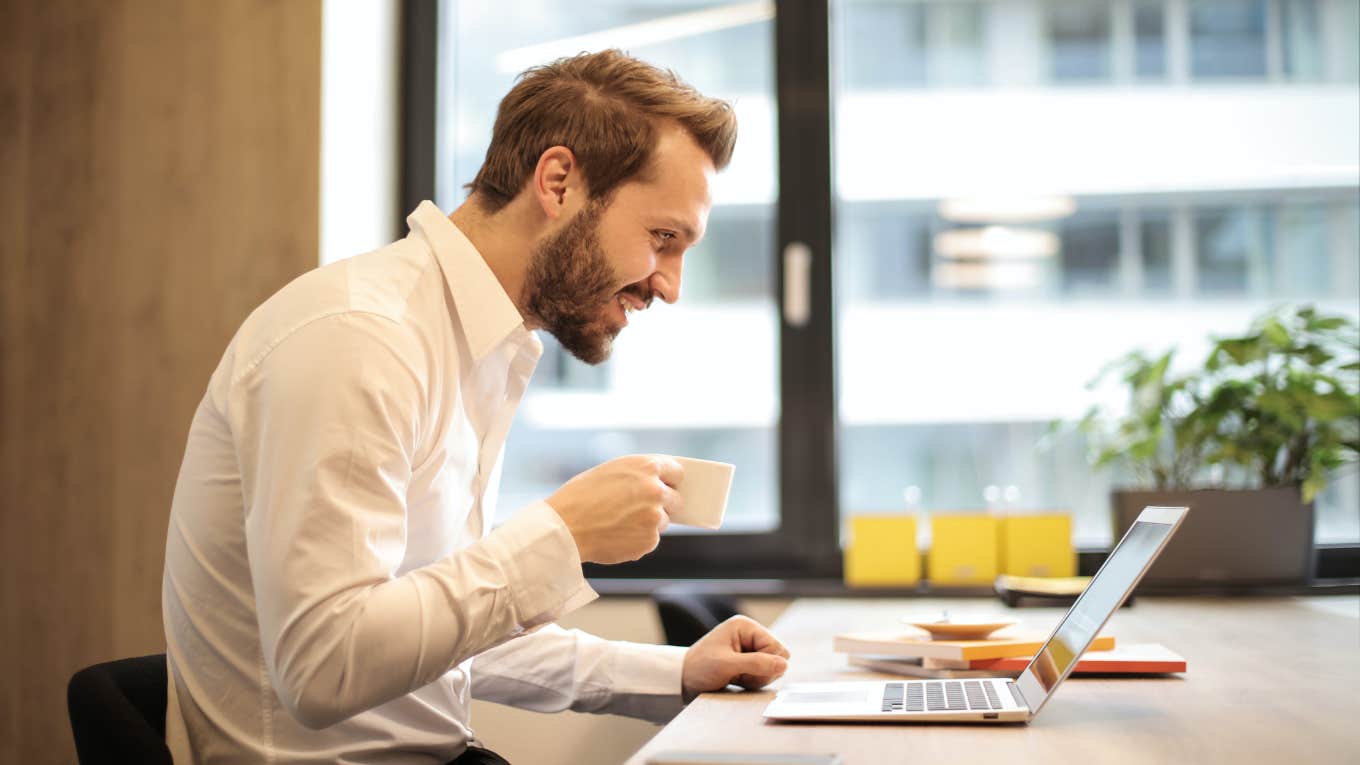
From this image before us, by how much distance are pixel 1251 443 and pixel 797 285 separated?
106 cm

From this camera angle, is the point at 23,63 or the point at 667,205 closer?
the point at 667,205

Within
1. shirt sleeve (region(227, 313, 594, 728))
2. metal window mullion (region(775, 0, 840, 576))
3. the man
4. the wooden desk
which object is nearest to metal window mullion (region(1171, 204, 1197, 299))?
metal window mullion (region(775, 0, 840, 576))

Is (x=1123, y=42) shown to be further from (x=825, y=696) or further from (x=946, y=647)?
(x=825, y=696)

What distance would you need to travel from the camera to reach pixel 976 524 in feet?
8.43

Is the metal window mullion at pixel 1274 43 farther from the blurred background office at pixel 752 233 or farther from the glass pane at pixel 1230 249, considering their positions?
the glass pane at pixel 1230 249

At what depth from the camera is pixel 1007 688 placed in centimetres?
126

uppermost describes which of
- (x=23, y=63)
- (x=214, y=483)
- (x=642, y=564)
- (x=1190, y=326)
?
(x=23, y=63)

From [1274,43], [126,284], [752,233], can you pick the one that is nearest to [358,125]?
[126,284]

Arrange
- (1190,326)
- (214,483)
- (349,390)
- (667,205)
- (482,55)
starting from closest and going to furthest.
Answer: (349,390)
(214,483)
(667,205)
(1190,326)
(482,55)

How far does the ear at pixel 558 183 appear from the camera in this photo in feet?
4.66

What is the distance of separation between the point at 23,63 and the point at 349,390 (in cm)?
219

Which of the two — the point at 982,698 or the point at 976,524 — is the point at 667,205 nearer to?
the point at 982,698

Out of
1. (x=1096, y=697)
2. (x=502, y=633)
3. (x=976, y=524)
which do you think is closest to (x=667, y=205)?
(x=502, y=633)

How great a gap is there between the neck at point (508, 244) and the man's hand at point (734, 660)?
47 cm
